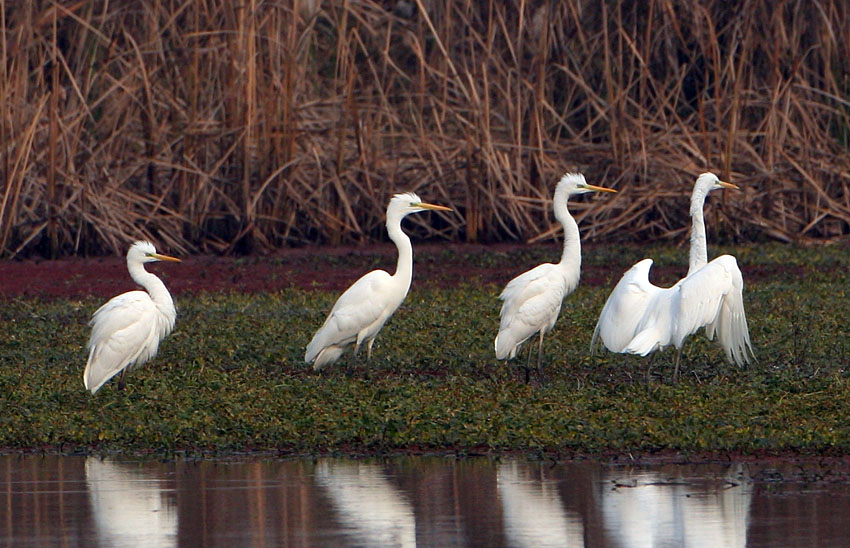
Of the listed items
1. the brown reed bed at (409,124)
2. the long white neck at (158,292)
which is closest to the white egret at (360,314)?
the long white neck at (158,292)

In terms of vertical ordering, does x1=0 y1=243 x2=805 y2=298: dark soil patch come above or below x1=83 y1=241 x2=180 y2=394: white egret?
above

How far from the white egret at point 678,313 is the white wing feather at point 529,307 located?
434mm

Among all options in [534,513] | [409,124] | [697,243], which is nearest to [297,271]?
[409,124]

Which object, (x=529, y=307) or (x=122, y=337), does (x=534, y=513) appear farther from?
→ (x=122, y=337)

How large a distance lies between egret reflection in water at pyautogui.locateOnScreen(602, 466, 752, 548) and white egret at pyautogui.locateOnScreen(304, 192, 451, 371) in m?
3.40

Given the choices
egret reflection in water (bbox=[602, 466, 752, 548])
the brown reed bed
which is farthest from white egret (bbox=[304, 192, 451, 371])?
the brown reed bed

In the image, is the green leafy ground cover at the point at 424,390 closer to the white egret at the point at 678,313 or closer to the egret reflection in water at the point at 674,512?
the white egret at the point at 678,313

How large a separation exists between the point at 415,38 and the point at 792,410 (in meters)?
10.1

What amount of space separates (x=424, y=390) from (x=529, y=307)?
1.04 meters

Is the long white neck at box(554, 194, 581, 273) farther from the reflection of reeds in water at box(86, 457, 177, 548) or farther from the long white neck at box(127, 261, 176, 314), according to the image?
the reflection of reeds in water at box(86, 457, 177, 548)

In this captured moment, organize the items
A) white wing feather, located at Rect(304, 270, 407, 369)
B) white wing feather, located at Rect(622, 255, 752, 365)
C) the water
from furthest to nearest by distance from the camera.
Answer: white wing feather, located at Rect(304, 270, 407, 369)
white wing feather, located at Rect(622, 255, 752, 365)
the water

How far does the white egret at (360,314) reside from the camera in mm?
9484

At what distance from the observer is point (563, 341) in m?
10.9

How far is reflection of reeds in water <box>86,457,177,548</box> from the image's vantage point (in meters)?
5.46
